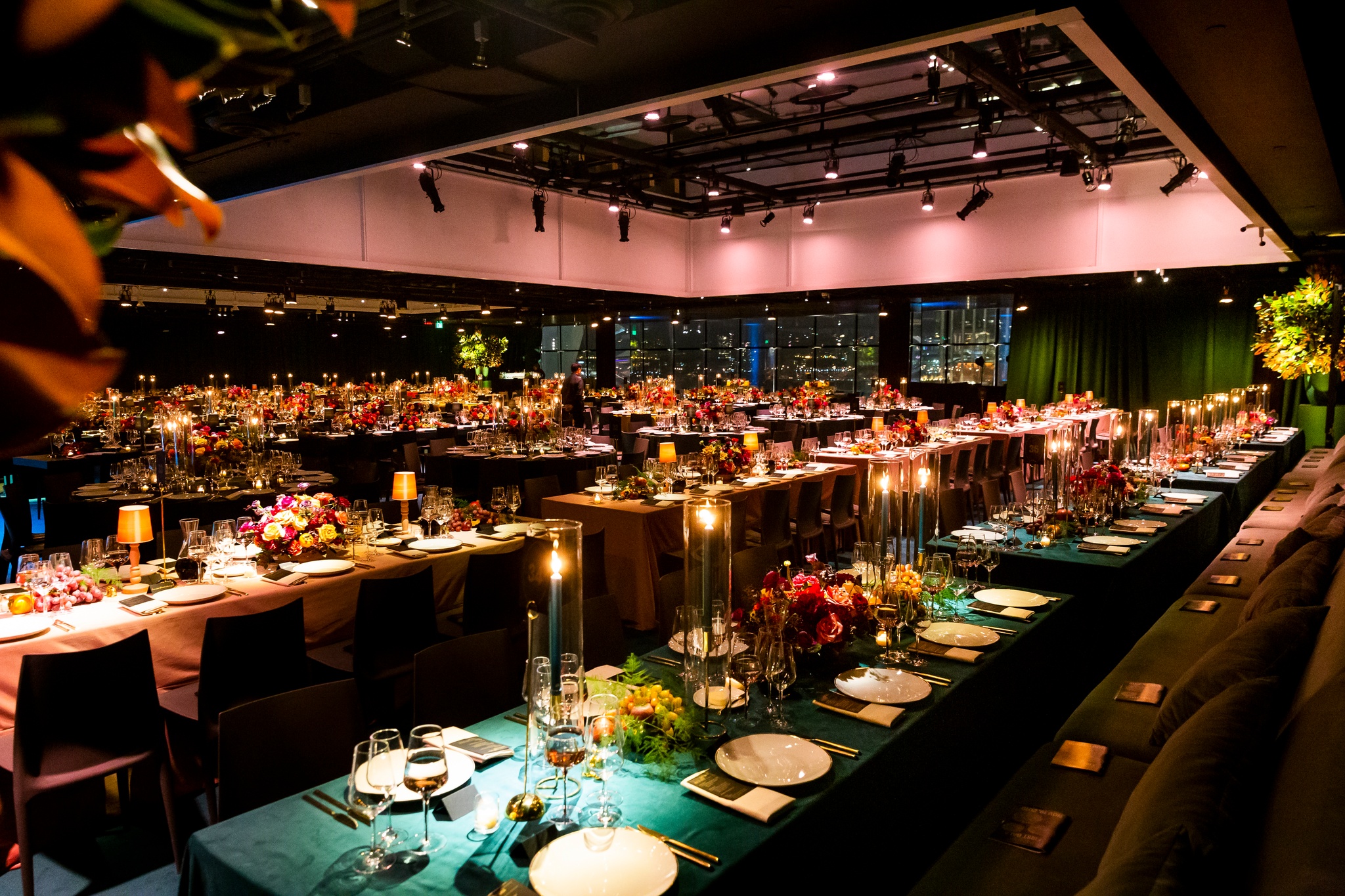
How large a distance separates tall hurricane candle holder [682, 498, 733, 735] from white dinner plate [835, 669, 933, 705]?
437 mm

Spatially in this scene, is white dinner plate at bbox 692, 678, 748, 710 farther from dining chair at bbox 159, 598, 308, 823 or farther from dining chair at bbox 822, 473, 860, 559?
dining chair at bbox 822, 473, 860, 559

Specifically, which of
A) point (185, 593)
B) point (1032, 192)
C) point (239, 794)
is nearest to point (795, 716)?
point (239, 794)

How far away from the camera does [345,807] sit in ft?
6.54

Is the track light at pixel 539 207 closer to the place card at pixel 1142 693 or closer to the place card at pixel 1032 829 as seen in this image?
the place card at pixel 1142 693

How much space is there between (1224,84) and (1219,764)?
3848mm

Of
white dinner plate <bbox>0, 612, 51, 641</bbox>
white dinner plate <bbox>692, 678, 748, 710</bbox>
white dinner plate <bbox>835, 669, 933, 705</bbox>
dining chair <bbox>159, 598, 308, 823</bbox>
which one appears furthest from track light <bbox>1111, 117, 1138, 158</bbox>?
white dinner plate <bbox>0, 612, 51, 641</bbox>

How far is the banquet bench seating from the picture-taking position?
1494mm

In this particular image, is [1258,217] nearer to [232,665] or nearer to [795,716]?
[795,716]

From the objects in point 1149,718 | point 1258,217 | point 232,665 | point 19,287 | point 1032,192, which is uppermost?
point 1032,192

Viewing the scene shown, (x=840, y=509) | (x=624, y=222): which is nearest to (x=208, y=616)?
(x=840, y=509)

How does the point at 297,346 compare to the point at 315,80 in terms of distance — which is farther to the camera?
the point at 297,346

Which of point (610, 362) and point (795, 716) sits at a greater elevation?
point (610, 362)

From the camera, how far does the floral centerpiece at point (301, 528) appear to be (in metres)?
4.37

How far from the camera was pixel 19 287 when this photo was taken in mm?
399
